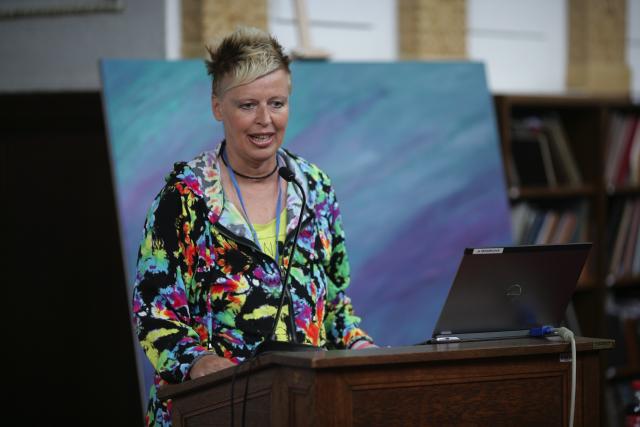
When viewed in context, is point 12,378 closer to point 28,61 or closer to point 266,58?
point 28,61

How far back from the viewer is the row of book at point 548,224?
5.63 meters

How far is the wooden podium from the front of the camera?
2.05 m

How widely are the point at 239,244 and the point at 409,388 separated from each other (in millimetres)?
672

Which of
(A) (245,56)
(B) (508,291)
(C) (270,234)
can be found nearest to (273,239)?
(C) (270,234)

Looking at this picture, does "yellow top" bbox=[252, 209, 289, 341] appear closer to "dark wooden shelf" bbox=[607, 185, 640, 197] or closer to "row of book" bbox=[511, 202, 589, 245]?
"row of book" bbox=[511, 202, 589, 245]

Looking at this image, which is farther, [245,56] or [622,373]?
[622,373]

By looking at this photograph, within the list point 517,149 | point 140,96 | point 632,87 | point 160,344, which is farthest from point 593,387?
point 632,87

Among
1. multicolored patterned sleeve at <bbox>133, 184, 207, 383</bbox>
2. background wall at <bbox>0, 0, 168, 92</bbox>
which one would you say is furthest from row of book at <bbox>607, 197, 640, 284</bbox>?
multicolored patterned sleeve at <bbox>133, 184, 207, 383</bbox>

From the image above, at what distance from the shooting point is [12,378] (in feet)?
17.5

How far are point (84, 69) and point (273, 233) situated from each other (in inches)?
107

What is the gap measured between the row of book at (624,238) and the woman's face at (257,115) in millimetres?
3718

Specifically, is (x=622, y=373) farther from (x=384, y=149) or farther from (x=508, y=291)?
(x=508, y=291)

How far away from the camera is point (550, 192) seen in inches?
220

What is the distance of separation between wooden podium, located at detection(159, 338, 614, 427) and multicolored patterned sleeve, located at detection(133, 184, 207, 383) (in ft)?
0.31
